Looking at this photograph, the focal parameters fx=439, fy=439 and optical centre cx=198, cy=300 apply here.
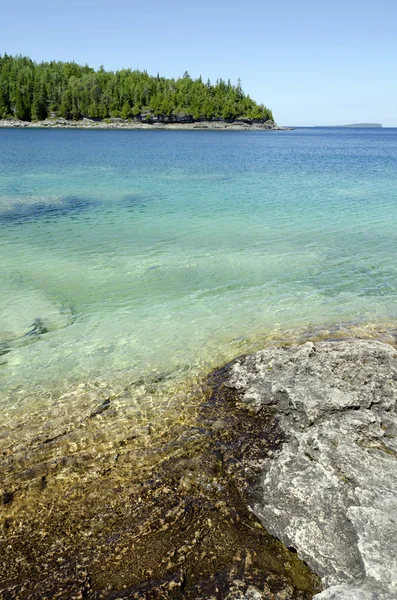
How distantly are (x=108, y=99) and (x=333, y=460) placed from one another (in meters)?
186

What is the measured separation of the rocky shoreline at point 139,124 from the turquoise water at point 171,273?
448 ft

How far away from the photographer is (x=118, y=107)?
171000 mm

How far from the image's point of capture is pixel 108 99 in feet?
→ 557

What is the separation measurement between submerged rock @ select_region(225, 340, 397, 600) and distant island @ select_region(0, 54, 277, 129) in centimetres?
16246

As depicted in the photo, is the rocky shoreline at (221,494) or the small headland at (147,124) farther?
the small headland at (147,124)

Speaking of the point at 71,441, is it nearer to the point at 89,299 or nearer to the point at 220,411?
the point at 220,411

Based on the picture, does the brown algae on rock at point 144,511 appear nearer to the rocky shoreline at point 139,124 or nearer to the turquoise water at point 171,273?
the turquoise water at point 171,273

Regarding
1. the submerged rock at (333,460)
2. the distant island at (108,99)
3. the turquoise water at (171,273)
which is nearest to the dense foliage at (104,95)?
the distant island at (108,99)

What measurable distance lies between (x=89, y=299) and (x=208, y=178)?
29.1 metres

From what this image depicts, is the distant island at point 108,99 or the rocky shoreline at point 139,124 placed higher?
the distant island at point 108,99

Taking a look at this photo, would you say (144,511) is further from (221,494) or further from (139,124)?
(139,124)

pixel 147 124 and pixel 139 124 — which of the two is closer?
pixel 139 124

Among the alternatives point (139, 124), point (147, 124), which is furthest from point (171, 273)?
point (147, 124)

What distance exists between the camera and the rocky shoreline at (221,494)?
4672mm
